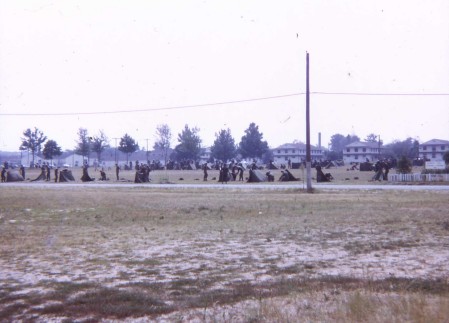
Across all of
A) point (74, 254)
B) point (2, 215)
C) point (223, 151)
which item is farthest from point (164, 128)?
point (74, 254)

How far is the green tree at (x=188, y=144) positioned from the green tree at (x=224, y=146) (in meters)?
5.07

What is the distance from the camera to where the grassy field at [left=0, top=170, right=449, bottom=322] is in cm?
550

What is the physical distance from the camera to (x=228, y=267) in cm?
784

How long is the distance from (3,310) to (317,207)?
1321cm

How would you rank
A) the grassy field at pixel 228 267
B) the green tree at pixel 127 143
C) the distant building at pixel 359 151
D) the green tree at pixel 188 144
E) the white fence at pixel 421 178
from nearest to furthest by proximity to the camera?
the grassy field at pixel 228 267
the white fence at pixel 421 178
the green tree at pixel 127 143
the green tree at pixel 188 144
the distant building at pixel 359 151

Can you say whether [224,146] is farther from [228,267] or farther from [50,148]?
[228,267]

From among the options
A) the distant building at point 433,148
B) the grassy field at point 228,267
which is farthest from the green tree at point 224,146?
the grassy field at point 228,267

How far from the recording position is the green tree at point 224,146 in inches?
4181

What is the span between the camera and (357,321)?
5.05 metres

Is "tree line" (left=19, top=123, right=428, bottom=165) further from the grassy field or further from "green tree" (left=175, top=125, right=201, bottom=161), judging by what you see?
the grassy field

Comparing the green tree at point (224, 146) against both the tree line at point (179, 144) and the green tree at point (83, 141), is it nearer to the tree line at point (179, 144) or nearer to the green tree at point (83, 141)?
the tree line at point (179, 144)

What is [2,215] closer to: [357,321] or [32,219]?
[32,219]

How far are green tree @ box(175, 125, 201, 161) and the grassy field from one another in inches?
3300

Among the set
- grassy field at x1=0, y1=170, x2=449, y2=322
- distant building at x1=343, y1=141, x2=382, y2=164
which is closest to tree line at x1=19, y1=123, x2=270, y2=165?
distant building at x1=343, y1=141, x2=382, y2=164
